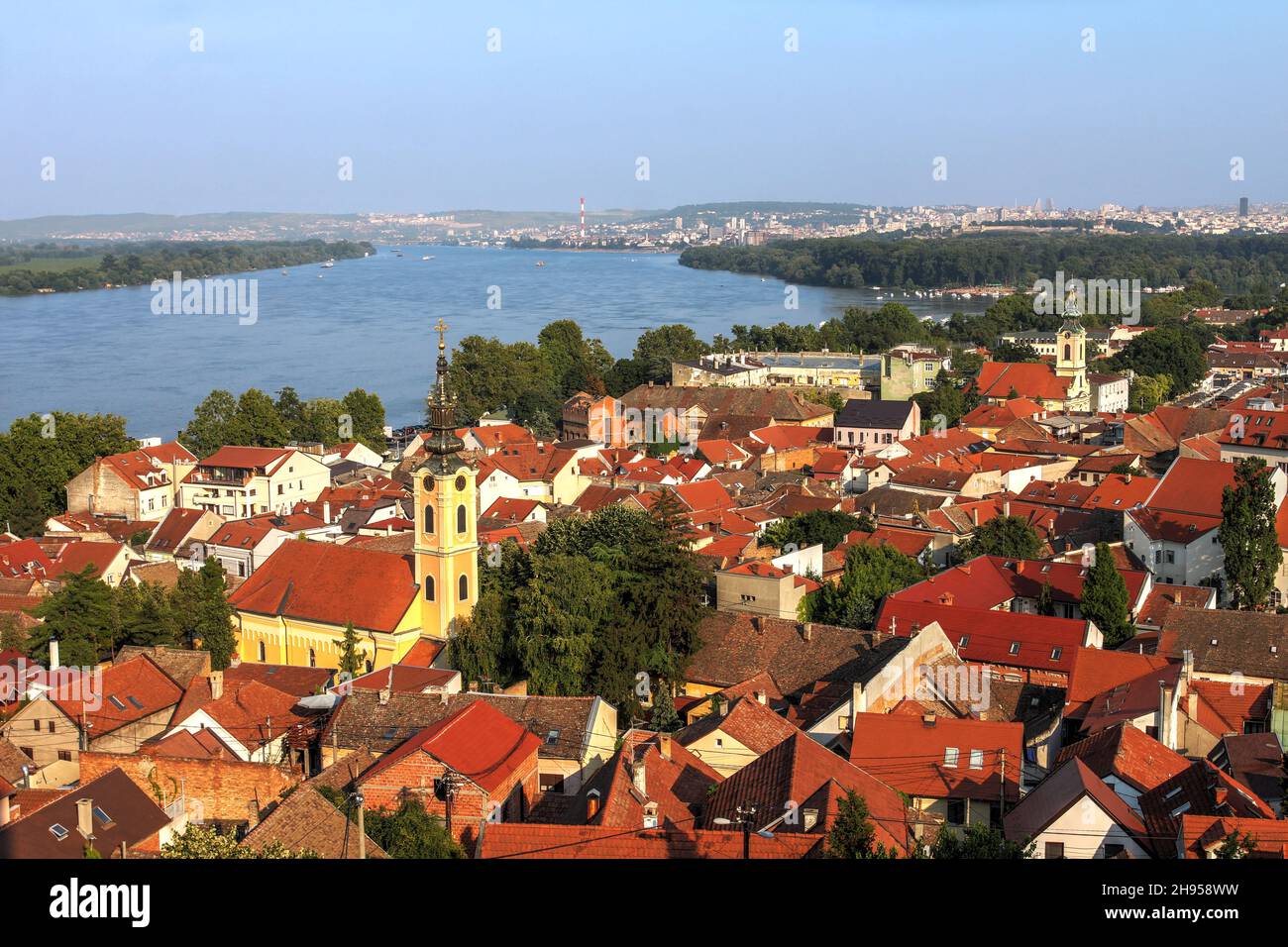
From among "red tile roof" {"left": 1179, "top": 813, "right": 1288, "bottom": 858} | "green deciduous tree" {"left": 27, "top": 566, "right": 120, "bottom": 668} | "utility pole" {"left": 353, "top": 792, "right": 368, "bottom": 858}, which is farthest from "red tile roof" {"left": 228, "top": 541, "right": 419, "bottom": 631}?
"red tile roof" {"left": 1179, "top": 813, "right": 1288, "bottom": 858}

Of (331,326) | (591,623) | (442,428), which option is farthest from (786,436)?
(331,326)

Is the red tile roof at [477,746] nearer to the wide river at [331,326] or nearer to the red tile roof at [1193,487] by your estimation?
the red tile roof at [1193,487]

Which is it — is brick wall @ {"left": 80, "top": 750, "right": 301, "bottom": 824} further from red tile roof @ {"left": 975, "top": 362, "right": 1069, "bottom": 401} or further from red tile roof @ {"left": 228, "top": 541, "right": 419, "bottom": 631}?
red tile roof @ {"left": 975, "top": 362, "right": 1069, "bottom": 401}

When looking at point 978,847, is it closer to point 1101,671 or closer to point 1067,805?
point 1067,805

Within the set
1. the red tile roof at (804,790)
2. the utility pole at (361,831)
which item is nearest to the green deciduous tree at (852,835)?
the red tile roof at (804,790)
